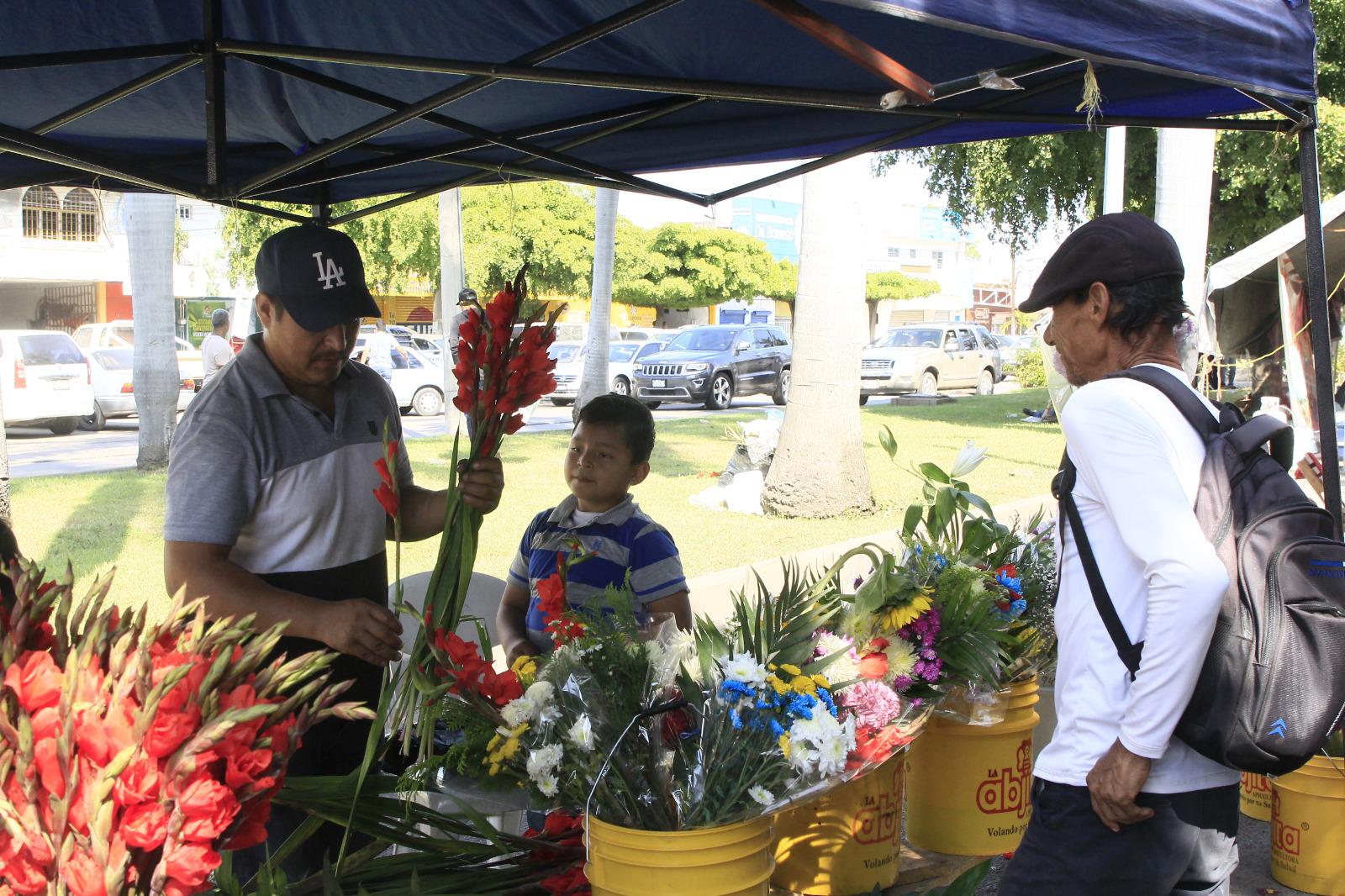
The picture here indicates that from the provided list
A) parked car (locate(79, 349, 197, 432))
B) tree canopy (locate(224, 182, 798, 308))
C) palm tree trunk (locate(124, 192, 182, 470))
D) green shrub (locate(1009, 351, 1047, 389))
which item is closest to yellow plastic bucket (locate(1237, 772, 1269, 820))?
palm tree trunk (locate(124, 192, 182, 470))

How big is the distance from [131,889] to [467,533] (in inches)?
41.9

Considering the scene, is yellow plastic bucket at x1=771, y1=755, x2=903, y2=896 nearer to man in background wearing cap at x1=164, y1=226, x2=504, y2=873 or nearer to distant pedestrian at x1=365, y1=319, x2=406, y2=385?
man in background wearing cap at x1=164, y1=226, x2=504, y2=873

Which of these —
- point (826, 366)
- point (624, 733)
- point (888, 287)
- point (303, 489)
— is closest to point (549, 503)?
point (826, 366)

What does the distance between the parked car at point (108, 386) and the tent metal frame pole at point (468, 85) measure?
53.3ft

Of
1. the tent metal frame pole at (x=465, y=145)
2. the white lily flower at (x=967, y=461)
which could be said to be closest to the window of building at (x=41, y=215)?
the tent metal frame pole at (x=465, y=145)

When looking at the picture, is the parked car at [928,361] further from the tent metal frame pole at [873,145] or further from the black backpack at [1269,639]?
the black backpack at [1269,639]

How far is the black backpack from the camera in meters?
1.73

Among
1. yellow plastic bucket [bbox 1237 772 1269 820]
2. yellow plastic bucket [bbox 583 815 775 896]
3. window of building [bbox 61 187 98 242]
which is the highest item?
window of building [bbox 61 187 98 242]

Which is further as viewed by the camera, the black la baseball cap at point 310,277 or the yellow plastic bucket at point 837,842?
the yellow plastic bucket at point 837,842

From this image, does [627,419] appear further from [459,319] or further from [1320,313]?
[459,319]

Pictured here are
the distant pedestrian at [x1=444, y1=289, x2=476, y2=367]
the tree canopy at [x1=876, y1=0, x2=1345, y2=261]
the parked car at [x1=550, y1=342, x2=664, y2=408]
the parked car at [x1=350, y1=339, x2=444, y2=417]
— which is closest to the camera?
the distant pedestrian at [x1=444, y1=289, x2=476, y2=367]

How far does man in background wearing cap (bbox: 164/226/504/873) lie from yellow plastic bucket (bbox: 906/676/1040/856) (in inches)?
59.7

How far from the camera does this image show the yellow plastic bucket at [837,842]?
8.91 ft

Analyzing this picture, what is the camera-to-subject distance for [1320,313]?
2.89 m
